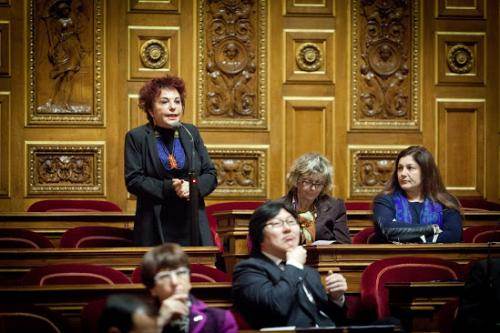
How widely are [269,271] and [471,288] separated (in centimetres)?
85

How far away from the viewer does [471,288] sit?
4.29 m

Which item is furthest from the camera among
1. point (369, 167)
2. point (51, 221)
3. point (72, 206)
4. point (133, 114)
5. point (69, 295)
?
point (369, 167)

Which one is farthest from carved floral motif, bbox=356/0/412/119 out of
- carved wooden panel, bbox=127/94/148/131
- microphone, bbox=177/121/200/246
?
microphone, bbox=177/121/200/246

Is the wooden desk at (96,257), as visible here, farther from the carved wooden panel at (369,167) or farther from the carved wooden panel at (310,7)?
the carved wooden panel at (310,7)

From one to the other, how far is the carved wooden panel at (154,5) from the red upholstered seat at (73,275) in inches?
165

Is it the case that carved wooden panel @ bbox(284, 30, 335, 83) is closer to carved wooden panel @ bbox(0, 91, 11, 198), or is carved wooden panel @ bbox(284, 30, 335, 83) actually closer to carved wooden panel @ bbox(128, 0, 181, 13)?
carved wooden panel @ bbox(128, 0, 181, 13)

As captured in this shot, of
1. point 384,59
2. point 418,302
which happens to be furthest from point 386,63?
point 418,302

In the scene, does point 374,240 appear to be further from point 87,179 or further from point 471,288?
point 87,179

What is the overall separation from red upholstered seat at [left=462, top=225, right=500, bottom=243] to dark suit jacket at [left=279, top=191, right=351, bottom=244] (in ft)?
2.69

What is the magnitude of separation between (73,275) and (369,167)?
4.41 m

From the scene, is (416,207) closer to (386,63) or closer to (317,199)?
(317,199)

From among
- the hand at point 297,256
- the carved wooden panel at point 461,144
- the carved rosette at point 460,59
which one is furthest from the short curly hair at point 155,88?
the carved rosette at point 460,59

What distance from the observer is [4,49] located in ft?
26.5

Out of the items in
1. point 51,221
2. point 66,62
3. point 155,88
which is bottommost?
point 51,221
